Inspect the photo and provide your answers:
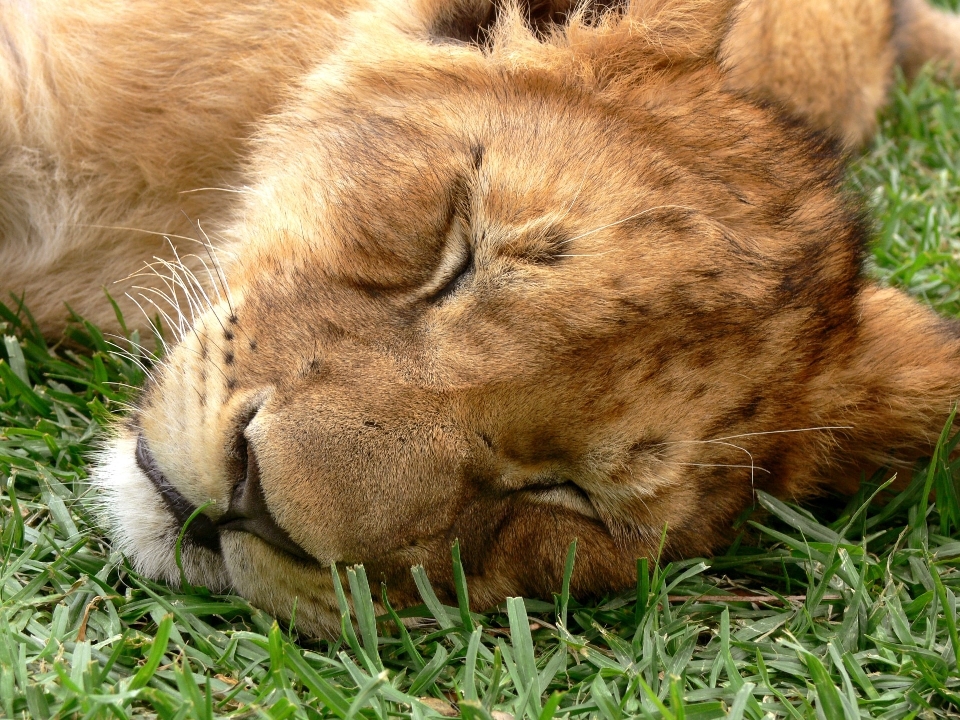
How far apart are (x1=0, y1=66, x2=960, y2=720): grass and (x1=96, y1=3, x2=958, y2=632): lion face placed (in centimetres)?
10

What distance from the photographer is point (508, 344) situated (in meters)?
2.34

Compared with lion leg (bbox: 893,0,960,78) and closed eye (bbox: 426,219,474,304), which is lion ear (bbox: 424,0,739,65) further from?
lion leg (bbox: 893,0,960,78)

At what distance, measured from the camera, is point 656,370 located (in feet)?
8.00

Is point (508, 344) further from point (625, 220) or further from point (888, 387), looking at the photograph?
point (888, 387)

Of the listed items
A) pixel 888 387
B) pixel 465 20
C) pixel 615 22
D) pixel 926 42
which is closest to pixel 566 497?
pixel 888 387

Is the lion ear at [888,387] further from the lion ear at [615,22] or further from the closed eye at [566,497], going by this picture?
the lion ear at [615,22]

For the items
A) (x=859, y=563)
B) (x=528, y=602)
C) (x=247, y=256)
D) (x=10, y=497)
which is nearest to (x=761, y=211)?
(x=859, y=563)

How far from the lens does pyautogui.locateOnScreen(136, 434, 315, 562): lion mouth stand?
7.00ft

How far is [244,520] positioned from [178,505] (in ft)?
0.91

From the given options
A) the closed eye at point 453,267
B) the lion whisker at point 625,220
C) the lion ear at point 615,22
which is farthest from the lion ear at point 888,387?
the closed eye at point 453,267

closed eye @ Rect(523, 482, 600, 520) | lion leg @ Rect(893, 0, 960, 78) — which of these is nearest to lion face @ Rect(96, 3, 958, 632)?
closed eye @ Rect(523, 482, 600, 520)

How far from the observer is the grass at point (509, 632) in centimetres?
207

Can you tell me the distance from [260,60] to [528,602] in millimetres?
1761

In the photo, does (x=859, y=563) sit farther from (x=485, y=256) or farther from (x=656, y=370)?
(x=485, y=256)
